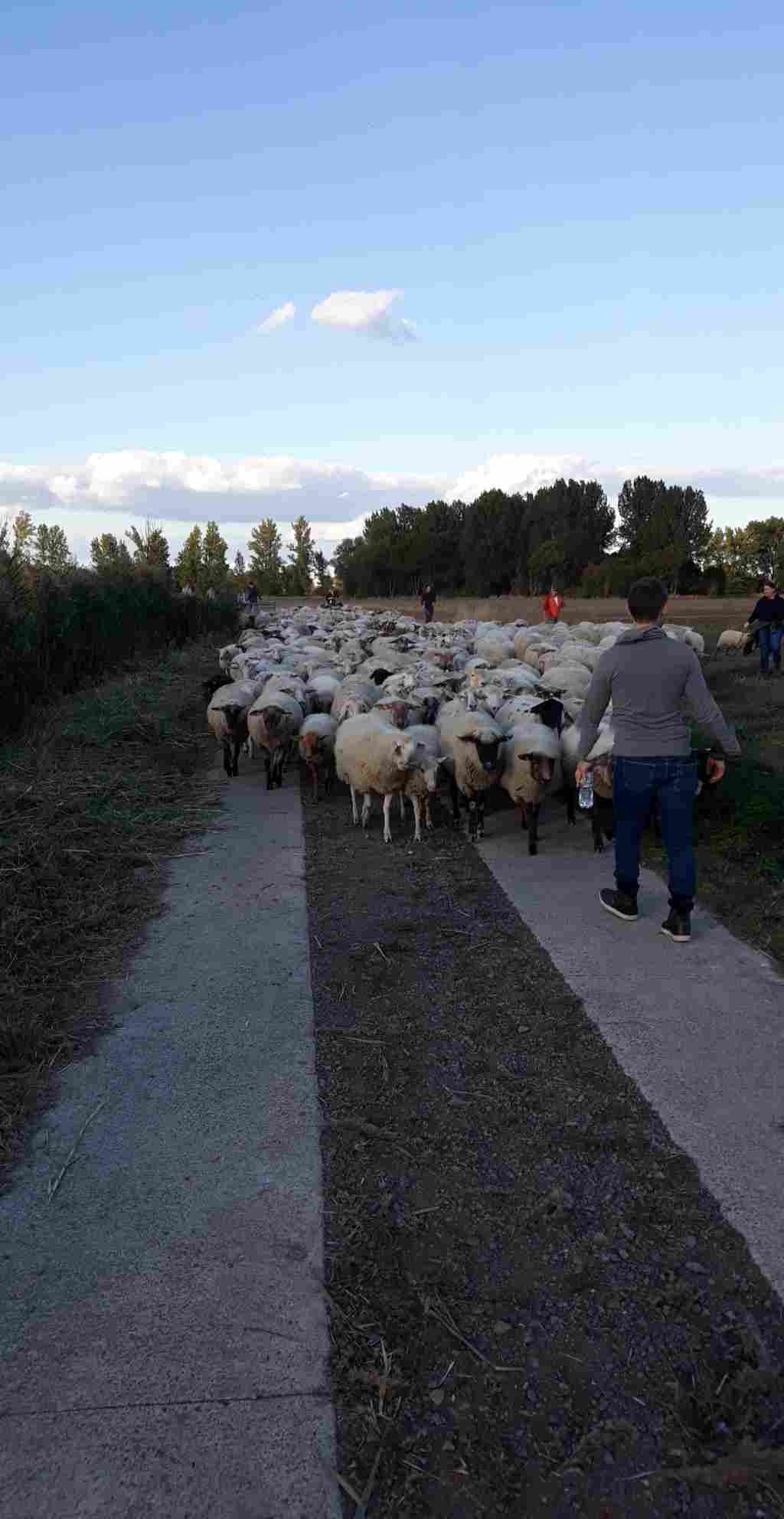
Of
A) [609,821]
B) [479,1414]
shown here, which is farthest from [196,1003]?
[609,821]

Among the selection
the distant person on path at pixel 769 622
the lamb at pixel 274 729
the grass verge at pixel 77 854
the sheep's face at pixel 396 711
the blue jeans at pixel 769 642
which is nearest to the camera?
the grass verge at pixel 77 854

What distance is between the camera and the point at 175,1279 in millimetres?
3375

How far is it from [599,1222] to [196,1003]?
2.87 m

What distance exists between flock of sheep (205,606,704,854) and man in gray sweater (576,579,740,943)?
1501mm

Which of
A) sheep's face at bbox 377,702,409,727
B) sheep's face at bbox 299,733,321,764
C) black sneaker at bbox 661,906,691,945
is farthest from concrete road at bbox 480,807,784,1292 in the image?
sheep's face at bbox 377,702,409,727

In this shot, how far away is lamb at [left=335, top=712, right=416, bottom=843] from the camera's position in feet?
32.1

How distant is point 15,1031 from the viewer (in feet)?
16.4

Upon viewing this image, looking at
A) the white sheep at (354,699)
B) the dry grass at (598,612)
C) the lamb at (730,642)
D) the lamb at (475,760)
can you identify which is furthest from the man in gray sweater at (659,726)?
the dry grass at (598,612)

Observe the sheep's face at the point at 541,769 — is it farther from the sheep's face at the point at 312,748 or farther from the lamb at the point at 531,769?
the sheep's face at the point at 312,748

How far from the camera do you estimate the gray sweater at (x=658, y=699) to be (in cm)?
607

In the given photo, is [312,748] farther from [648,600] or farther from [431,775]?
[648,600]

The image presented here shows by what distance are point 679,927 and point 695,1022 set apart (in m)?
1.24

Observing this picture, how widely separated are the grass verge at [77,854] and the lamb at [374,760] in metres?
1.70

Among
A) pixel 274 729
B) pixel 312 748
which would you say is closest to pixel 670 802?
pixel 312 748
